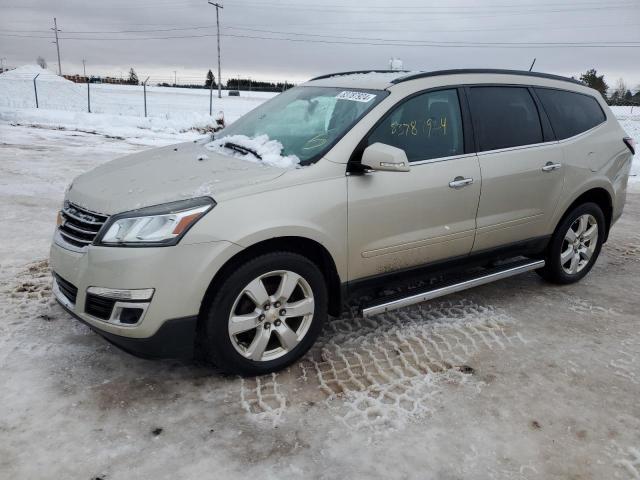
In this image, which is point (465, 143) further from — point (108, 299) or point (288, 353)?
point (108, 299)

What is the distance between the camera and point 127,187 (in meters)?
3.00

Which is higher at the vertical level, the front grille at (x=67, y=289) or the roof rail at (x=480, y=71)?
the roof rail at (x=480, y=71)

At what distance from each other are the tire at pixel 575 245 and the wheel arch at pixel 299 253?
2216 millimetres

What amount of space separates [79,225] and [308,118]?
1.66 m

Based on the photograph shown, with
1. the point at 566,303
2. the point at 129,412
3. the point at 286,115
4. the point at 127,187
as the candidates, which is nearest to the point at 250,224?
the point at 127,187

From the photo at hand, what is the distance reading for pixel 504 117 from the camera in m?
3.98

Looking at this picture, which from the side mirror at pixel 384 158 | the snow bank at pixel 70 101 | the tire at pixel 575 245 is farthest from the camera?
the snow bank at pixel 70 101

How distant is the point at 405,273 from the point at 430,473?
1444mm

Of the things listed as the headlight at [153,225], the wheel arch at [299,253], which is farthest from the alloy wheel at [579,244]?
the headlight at [153,225]

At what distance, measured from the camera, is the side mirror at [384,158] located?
301 cm

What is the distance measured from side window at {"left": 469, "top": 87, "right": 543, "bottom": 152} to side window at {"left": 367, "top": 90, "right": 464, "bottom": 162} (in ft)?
0.65

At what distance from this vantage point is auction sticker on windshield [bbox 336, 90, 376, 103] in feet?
11.4

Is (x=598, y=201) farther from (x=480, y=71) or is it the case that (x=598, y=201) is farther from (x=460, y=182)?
(x=460, y=182)

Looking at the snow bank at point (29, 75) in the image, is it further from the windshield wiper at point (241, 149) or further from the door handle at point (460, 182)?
the door handle at point (460, 182)
